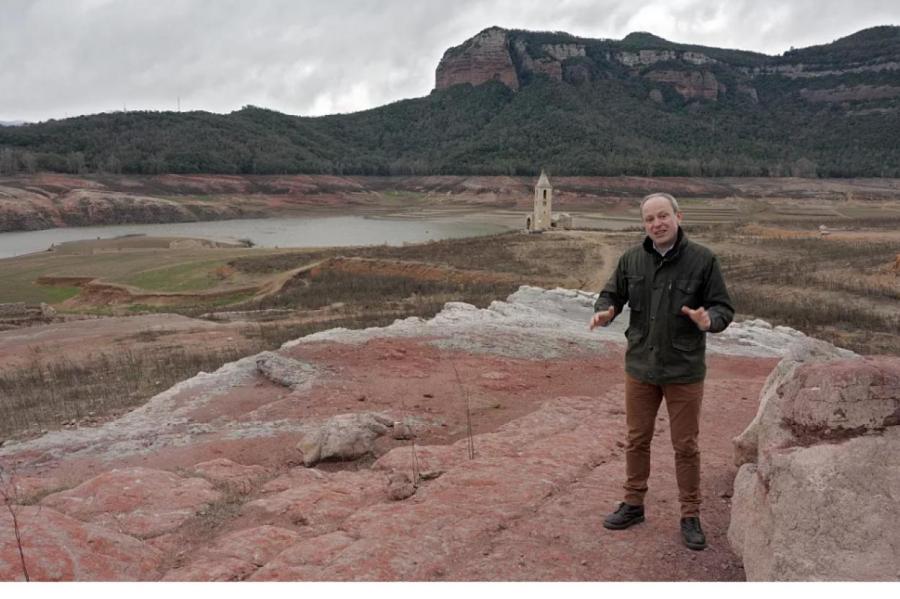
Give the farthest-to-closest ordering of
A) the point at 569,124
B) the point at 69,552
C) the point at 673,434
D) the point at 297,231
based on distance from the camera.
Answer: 1. the point at 569,124
2. the point at 297,231
3. the point at 673,434
4. the point at 69,552

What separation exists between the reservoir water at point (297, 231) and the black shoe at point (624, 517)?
46043mm

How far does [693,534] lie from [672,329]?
1184 mm

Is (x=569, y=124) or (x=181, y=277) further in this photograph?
(x=569, y=124)

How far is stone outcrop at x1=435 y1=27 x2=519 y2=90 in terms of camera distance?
158 meters

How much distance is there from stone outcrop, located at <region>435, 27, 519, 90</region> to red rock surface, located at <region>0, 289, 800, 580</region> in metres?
154

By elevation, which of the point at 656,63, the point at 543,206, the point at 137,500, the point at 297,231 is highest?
the point at 656,63

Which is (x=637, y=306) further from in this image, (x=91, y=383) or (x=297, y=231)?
(x=297, y=231)

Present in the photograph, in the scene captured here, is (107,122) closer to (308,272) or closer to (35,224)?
(35,224)

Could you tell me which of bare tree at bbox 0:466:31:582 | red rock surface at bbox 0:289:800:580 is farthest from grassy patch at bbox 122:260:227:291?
bare tree at bbox 0:466:31:582

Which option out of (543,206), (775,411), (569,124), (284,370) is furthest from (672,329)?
(569,124)

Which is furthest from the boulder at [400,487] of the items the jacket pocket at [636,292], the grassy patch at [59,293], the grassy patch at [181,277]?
the grassy patch at [59,293]

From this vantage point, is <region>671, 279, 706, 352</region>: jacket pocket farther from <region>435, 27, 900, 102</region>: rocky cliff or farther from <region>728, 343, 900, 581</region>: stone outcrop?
<region>435, 27, 900, 102</region>: rocky cliff

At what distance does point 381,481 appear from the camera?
5.30 m

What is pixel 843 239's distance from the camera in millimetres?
34875
